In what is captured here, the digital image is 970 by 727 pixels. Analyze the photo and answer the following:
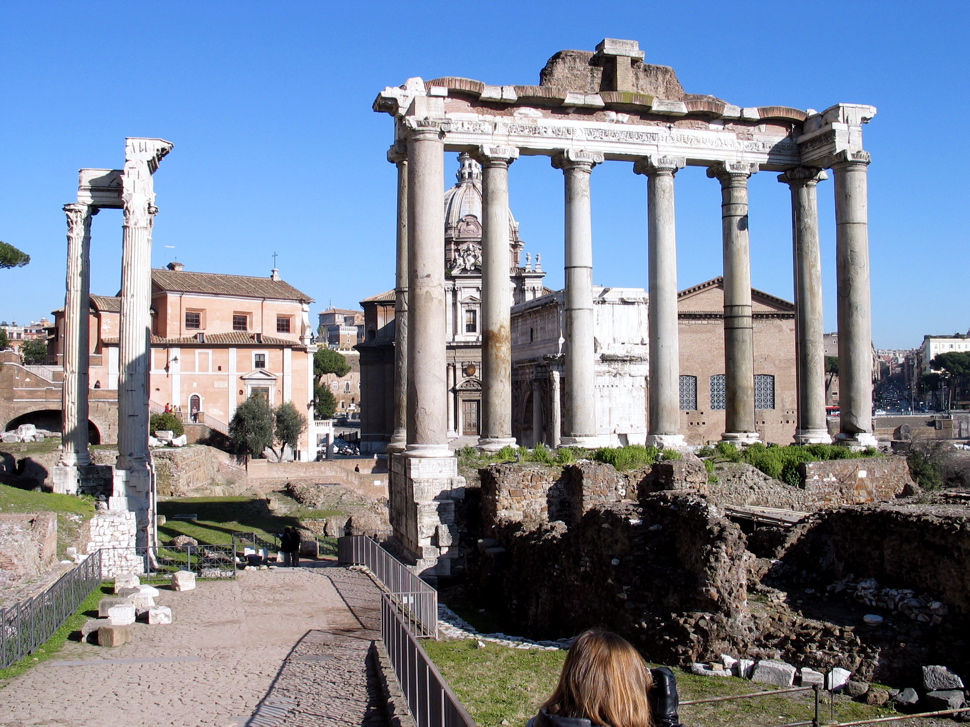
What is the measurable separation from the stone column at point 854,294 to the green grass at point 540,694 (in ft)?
37.3

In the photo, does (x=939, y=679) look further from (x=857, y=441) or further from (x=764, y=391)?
(x=764, y=391)

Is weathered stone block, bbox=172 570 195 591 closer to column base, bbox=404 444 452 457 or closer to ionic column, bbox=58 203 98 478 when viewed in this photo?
column base, bbox=404 444 452 457

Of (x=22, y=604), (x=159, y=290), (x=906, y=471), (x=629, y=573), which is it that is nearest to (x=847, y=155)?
(x=906, y=471)

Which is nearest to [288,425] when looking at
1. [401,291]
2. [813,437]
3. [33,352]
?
[401,291]

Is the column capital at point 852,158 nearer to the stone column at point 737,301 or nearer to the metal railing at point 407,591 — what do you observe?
the stone column at point 737,301

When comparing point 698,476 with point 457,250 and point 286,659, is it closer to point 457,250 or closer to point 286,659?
point 286,659

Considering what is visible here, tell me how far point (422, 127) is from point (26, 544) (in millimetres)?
9611

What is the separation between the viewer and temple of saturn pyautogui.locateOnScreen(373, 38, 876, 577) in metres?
17.3

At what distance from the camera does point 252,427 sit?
44.4m

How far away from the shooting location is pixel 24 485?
25.2 m

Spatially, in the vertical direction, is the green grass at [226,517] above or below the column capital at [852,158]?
below

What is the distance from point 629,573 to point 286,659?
415cm

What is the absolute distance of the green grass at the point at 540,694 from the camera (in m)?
8.51

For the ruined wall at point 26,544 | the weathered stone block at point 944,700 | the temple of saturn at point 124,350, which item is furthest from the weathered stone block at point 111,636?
the weathered stone block at point 944,700
